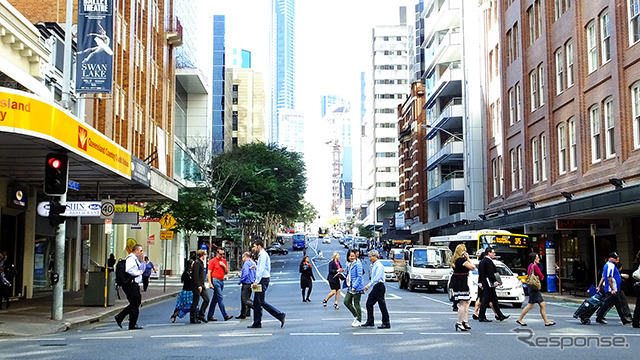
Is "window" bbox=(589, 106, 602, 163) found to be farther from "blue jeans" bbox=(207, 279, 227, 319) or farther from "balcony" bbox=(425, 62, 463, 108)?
"balcony" bbox=(425, 62, 463, 108)

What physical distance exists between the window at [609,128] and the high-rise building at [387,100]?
326 feet

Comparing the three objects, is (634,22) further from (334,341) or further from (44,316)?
(44,316)

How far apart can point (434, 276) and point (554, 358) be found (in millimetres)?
21177

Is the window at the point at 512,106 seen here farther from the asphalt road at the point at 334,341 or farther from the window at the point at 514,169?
the asphalt road at the point at 334,341

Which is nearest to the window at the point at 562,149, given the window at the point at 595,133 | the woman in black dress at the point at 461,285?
the window at the point at 595,133

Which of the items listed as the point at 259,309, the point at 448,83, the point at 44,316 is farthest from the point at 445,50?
the point at 259,309

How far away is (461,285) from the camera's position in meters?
15.5

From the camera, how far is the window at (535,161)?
39.4 meters

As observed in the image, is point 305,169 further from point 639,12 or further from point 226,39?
point 639,12

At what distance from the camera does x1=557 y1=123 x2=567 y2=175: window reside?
115ft

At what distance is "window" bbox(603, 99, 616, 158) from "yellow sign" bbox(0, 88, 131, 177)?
20022 mm

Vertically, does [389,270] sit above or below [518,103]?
below

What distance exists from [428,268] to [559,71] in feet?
39.6

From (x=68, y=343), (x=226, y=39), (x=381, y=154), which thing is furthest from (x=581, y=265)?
(x=381, y=154)
